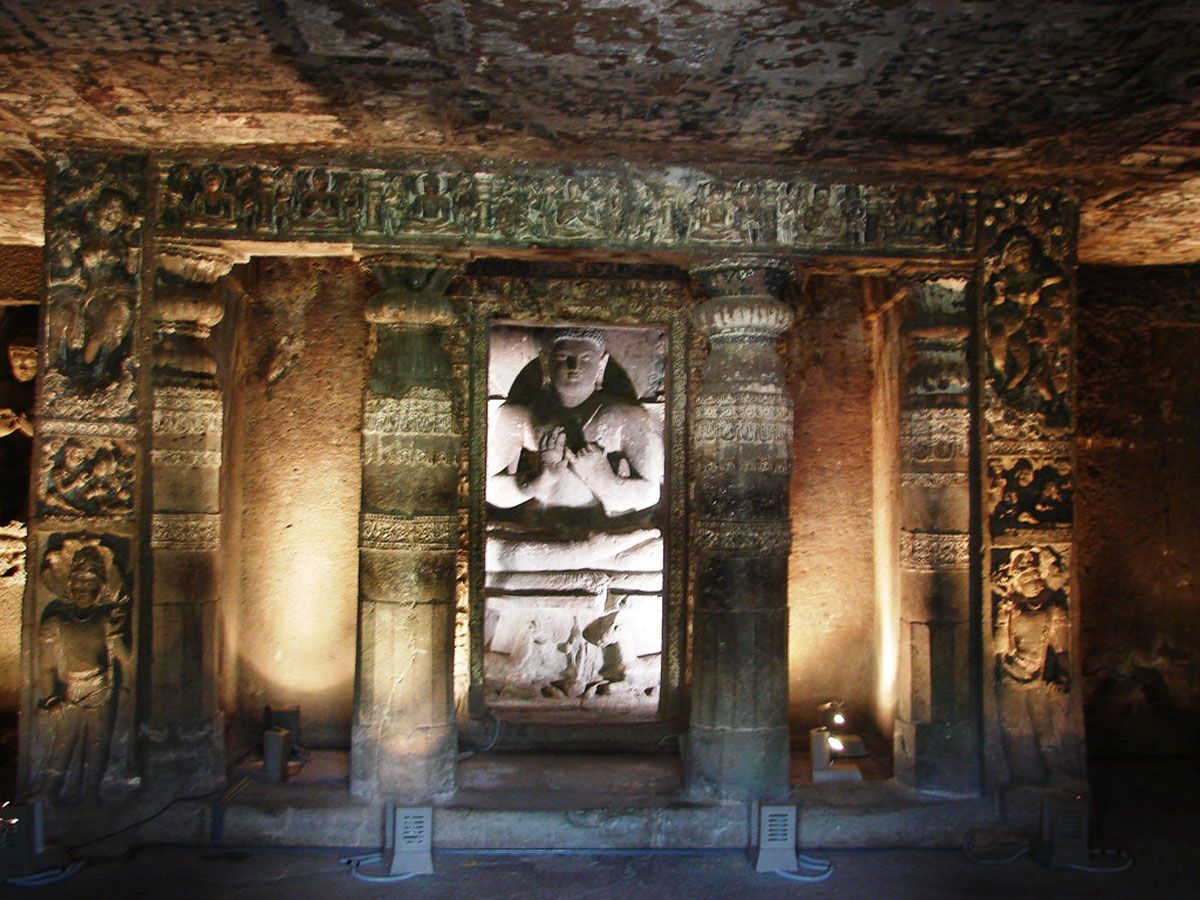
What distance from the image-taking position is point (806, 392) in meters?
7.16

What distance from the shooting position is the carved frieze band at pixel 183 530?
570 centimetres

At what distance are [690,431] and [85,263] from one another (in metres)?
3.83

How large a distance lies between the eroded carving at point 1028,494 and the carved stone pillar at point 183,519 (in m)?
4.45

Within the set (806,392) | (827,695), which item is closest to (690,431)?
(806,392)

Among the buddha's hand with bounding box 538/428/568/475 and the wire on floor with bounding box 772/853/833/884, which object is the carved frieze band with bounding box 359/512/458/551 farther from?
the wire on floor with bounding box 772/853/833/884

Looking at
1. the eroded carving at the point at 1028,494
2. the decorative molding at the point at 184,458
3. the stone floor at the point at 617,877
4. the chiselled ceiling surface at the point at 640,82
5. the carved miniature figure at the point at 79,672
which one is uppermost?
the chiselled ceiling surface at the point at 640,82

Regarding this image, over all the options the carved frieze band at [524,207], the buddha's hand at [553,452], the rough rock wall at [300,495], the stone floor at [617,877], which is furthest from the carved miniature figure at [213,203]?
the stone floor at [617,877]

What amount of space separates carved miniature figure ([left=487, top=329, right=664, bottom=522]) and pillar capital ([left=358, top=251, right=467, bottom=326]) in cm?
148

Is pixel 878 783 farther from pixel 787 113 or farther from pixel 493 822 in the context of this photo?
pixel 787 113

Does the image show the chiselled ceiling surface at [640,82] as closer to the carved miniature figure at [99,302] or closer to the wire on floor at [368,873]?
the carved miniature figure at [99,302]

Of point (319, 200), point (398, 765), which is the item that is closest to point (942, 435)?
point (398, 765)

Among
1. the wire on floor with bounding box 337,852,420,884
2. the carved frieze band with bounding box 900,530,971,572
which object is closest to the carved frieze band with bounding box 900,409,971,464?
the carved frieze band with bounding box 900,530,971,572

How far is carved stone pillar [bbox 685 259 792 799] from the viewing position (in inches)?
226

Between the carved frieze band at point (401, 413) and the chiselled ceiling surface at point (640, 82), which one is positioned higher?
the chiselled ceiling surface at point (640, 82)
